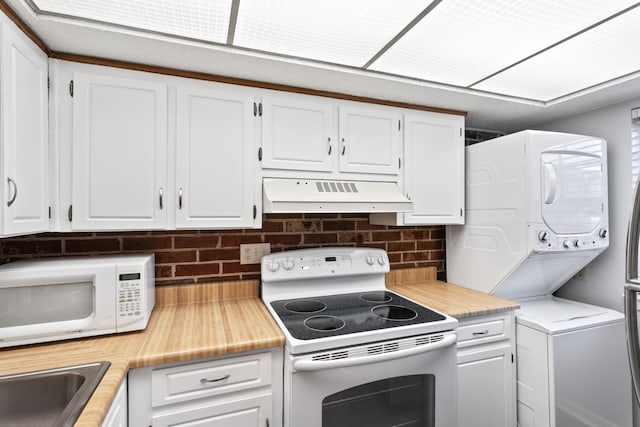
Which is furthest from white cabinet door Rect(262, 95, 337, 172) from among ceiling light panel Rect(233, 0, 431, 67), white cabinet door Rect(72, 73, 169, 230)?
white cabinet door Rect(72, 73, 169, 230)

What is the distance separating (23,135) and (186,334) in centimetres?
97

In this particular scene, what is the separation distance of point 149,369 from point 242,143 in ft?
3.54

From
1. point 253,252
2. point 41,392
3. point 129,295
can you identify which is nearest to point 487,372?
point 253,252

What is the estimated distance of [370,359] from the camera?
4.39ft

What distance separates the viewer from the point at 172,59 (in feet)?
4.79

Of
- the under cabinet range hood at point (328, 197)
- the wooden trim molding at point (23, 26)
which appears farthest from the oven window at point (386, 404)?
the wooden trim molding at point (23, 26)

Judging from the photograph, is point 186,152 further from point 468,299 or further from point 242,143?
point 468,299

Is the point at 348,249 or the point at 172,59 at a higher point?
the point at 172,59

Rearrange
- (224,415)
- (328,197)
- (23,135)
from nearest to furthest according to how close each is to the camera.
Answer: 1. (23,135)
2. (224,415)
3. (328,197)

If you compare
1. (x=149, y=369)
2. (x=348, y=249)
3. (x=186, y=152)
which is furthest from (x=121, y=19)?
(x=348, y=249)

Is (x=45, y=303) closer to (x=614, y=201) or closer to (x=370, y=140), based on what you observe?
(x=370, y=140)

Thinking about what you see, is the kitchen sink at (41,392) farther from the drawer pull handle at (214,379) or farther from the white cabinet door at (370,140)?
the white cabinet door at (370,140)

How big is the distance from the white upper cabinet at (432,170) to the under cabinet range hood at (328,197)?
0.20 m

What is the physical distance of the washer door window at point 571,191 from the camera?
70.1 inches
